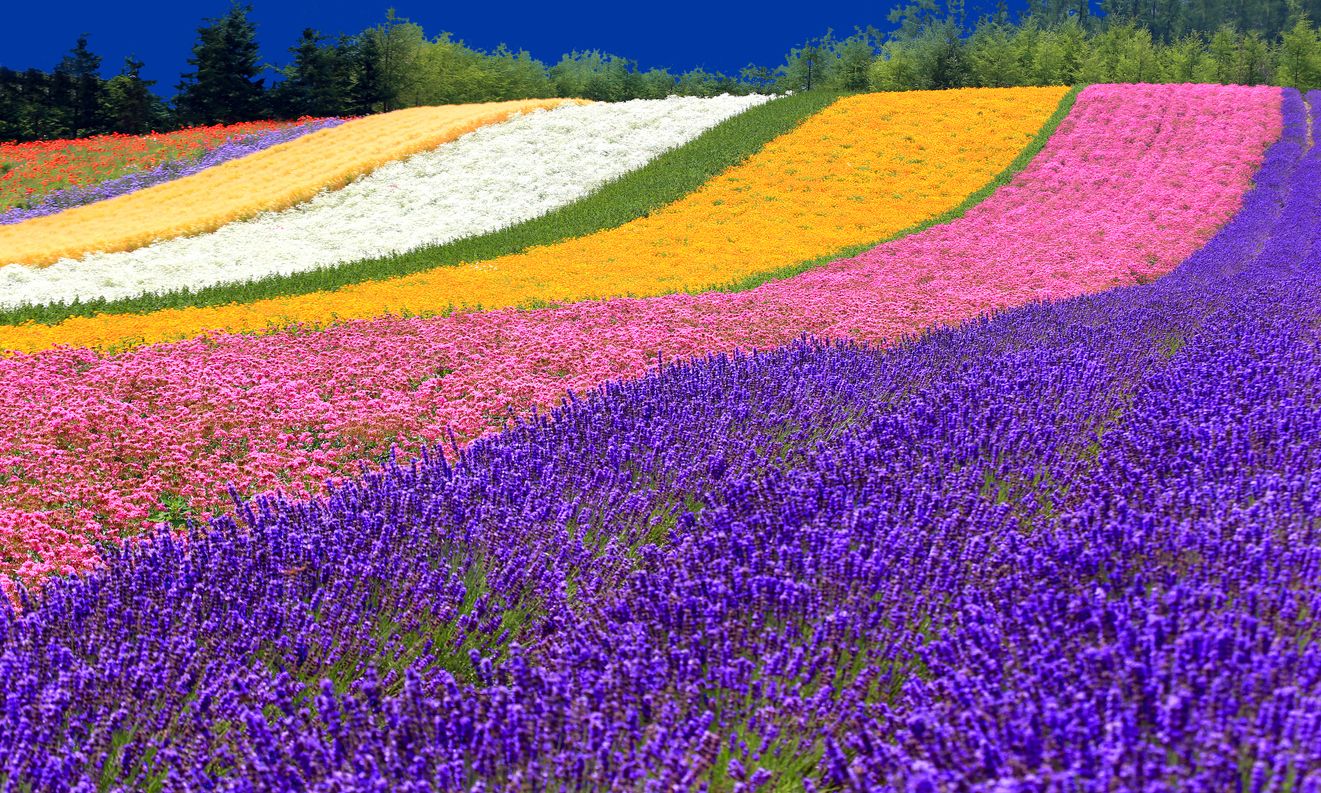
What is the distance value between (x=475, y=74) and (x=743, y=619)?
44892 millimetres

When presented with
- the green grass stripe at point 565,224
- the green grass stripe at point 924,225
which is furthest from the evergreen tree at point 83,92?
the green grass stripe at point 924,225

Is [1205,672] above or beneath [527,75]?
beneath

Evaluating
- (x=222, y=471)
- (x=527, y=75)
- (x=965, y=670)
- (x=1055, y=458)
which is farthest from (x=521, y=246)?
(x=527, y=75)

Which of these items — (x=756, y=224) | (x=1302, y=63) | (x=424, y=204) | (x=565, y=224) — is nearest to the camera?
(x=756, y=224)

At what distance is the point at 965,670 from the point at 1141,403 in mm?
3704

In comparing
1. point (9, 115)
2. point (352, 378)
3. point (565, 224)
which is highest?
point (9, 115)

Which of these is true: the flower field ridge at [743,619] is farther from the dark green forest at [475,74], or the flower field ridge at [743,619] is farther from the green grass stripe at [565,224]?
the dark green forest at [475,74]

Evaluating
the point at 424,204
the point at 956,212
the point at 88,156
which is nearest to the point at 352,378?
the point at 956,212

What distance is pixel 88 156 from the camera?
2841 centimetres

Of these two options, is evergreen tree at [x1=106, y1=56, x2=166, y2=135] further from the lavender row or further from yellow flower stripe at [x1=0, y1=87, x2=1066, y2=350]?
yellow flower stripe at [x1=0, y1=87, x2=1066, y2=350]

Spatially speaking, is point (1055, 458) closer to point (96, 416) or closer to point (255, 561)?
point (255, 561)

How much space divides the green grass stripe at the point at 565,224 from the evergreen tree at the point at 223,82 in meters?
17.6

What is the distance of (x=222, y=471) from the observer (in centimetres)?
570

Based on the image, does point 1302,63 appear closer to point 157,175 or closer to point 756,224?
point 756,224
